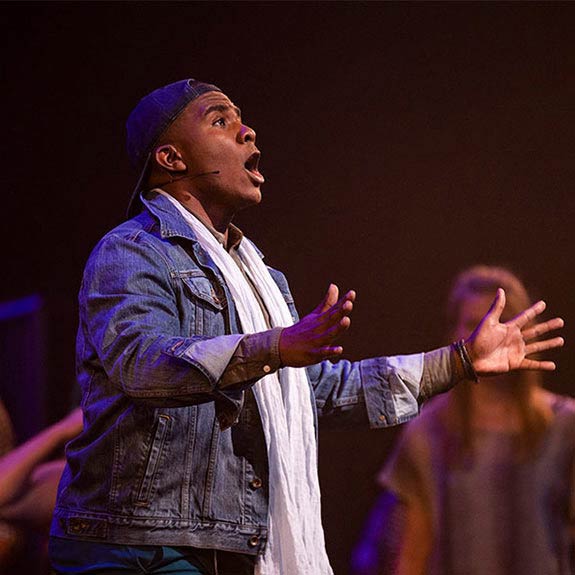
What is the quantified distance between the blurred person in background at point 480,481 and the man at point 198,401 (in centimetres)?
87

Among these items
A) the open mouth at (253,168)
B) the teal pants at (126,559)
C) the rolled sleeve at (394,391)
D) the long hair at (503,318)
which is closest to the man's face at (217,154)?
the open mouth at (253,168)

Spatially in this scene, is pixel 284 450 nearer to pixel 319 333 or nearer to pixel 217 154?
pixel 319 333

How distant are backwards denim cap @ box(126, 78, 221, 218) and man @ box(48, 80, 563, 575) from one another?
110 mm

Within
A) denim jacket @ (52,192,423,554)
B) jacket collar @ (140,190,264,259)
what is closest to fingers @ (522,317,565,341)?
denim jacket @ (52,192,423,554)

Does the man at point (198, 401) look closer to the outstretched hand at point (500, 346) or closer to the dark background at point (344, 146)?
the outstretched hand at point (500, 346)

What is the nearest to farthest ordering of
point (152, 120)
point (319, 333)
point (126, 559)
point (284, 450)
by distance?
point (319, 333), point (126, 559), point (284, 450), point (152, 120)

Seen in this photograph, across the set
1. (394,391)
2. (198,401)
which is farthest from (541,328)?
(198,401)

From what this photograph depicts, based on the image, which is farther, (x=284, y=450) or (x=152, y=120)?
(x=152, y=120)

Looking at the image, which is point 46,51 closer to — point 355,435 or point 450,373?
point 355,435

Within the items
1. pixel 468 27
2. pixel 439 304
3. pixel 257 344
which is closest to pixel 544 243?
pixel 439 304

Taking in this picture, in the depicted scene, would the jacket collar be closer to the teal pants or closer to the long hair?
the teal pants

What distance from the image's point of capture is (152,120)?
2045mm

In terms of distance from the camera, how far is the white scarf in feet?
5.40

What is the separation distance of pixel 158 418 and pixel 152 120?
0.78 meters
